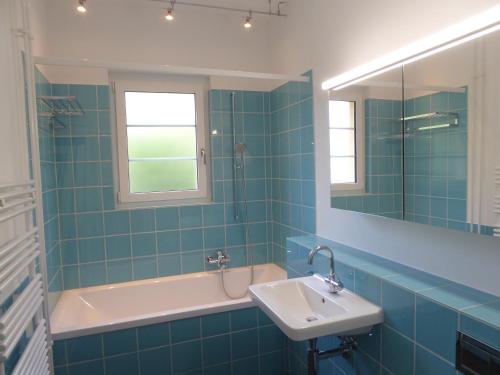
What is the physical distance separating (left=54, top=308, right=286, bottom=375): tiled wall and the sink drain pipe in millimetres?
695

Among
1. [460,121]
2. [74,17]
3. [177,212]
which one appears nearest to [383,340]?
[460,121]

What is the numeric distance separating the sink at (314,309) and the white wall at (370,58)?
325 mm

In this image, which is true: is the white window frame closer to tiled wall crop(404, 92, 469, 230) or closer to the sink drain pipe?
tiled wall crop(404, 92, 469, 230)

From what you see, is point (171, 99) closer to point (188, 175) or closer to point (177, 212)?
point (188, 175)

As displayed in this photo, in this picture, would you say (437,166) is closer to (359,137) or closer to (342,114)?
(359,137)

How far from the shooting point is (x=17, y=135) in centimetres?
161

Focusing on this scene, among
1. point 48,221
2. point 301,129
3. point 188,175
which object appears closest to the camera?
point 48,221

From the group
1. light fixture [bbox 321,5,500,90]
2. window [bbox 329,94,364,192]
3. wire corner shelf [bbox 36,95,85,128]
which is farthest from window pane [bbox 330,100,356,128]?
wire corner shelf [bbox 36,95,85,128]

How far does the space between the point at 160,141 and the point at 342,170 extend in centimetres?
163

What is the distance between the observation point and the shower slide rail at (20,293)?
117cm

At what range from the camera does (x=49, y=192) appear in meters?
2.36

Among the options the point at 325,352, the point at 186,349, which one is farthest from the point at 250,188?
the point at 325,352

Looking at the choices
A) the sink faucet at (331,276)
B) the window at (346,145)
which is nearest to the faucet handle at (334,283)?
the sink faucet at (331,276)

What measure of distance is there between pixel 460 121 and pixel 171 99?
2.28 meters
